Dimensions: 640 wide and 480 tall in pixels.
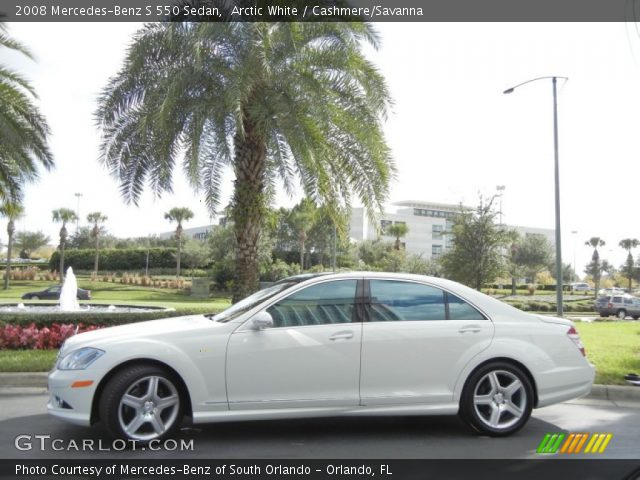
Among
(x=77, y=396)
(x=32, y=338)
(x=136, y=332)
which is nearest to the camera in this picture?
(x=77, y=396)

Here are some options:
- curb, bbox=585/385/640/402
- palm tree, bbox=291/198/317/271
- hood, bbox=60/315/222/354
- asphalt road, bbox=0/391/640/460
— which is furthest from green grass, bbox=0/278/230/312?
hood, bbox=60/315/222/354

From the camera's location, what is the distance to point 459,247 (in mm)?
30594

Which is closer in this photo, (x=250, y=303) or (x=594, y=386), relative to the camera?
(x=250, y=303)

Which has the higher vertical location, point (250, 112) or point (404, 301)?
point (250, 112)

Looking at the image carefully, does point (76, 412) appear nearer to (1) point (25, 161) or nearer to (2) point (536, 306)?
(1) point (25, 161)

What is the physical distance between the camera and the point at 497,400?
5.75 meters

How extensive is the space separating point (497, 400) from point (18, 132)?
13599mm

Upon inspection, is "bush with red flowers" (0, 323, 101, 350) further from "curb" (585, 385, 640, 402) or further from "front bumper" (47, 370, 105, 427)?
"curb" (585, 385, 640, 402)

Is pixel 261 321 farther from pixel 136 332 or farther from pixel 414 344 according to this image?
pixel 414 344

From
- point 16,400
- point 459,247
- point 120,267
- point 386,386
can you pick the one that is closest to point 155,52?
point 16,400

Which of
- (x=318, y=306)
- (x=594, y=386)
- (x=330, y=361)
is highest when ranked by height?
(x=318, y=306)

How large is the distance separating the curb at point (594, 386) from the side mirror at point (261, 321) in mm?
4149

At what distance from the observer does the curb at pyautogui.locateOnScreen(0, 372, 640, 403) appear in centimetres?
773

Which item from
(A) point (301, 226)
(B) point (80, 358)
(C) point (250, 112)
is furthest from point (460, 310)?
(A) point (301, 226)
